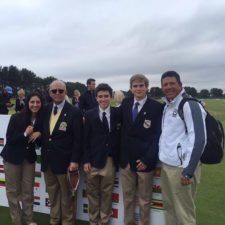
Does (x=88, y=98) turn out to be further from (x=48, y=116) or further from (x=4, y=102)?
(x=48, y=116)

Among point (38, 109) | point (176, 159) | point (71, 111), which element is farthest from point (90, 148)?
point (176, 159)

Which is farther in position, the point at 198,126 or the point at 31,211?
the point at 31,211

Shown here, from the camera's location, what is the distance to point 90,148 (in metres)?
4.96

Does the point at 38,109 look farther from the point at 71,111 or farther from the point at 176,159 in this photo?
the point at 176,159

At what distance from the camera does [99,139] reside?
486 centimetres

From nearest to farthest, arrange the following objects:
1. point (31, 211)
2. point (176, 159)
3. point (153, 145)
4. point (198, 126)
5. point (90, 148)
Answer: point (198, 126) < point (176, 159) < point (153, 145) < point (90, 148) < point (31, 211)

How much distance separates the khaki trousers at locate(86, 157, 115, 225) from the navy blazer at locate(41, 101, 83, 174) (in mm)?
360

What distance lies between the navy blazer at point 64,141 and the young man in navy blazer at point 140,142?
636 mm

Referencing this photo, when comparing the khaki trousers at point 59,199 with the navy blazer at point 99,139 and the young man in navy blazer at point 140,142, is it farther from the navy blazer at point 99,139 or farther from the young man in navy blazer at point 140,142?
the young man in navy blazer at point 140,142

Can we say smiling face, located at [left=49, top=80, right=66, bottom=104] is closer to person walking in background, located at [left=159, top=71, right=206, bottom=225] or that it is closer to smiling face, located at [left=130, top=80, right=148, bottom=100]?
smiling face, located at [left=130, top=80, right=148, bottom=100]

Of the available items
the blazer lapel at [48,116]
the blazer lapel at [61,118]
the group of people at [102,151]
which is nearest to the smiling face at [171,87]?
the group of people at [102,151]

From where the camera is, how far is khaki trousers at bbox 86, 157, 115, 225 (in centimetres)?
491

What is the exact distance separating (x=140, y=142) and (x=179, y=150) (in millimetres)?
675

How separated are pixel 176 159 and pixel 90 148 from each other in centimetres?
136
